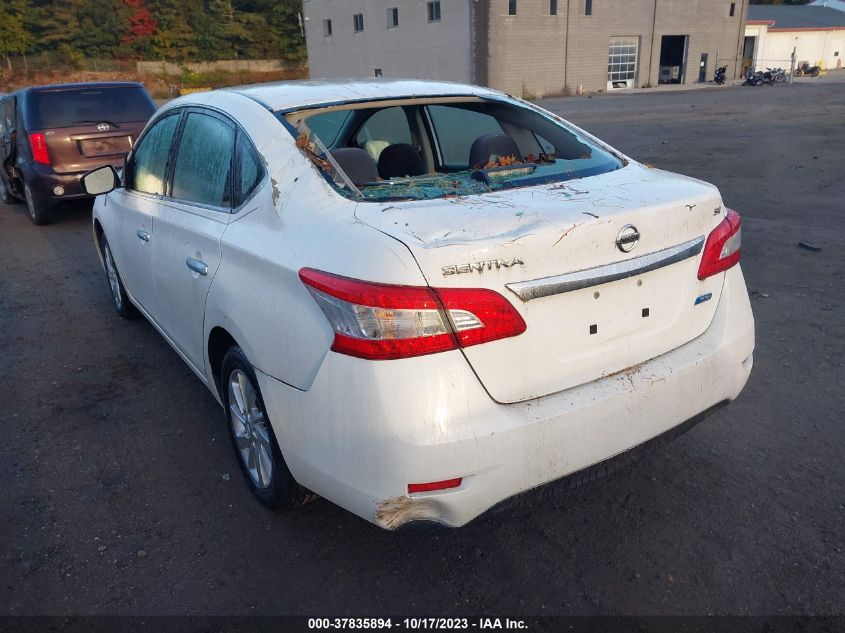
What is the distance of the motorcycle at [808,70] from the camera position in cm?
4959

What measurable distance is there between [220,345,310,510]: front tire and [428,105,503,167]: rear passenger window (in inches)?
72.3

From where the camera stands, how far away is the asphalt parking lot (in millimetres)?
2467

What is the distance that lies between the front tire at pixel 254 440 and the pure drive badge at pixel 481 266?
1.00 m

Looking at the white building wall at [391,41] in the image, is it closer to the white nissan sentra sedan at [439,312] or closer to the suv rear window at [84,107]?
the suv rear window at [84,107]

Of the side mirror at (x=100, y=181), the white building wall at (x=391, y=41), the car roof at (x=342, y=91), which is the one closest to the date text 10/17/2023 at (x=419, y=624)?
the car roof at (x=342, y=91)

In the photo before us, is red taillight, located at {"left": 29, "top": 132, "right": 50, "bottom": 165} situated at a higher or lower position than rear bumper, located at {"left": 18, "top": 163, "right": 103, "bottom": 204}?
→ higher

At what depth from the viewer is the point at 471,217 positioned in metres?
2.27

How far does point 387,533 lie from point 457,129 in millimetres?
2535

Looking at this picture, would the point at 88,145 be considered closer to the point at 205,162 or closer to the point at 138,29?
the point at 205,162

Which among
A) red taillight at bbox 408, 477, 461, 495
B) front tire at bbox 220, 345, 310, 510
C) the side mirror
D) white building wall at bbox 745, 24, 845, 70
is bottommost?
white building wall at bbox 745, 24, 845, 70

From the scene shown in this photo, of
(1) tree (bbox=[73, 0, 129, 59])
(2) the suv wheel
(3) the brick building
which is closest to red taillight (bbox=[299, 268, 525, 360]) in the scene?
(2) the suv wheel

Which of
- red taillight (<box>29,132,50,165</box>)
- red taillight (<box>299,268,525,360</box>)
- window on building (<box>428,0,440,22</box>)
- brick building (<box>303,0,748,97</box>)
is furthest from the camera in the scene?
window on building (<box>428,0,440,22</box>)

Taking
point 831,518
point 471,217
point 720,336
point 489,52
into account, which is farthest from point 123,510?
point 489,52

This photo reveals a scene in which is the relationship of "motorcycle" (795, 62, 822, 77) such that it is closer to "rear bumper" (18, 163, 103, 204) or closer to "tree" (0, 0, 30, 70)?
"rear bumper" (18, 163, 103, 204)
